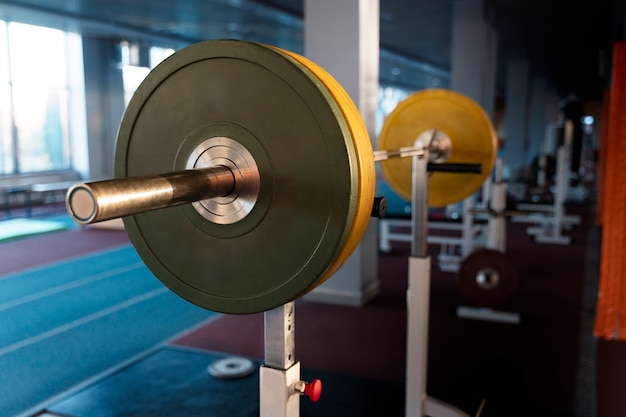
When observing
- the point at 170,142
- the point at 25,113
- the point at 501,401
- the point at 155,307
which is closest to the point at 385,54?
the point at 25,113

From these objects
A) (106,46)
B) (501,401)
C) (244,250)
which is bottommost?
(501,401)

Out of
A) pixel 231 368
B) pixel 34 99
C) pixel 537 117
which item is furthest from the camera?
pixel 537 117

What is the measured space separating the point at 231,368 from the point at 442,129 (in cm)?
129

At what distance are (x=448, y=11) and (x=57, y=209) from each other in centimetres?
570

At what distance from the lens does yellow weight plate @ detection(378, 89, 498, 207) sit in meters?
2.13

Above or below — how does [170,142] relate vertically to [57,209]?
above

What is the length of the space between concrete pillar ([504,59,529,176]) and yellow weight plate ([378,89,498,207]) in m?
9.34

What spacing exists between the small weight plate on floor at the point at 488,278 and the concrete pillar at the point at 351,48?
0.62 m

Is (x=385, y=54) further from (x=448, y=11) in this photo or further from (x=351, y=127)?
(x=351, y=127)

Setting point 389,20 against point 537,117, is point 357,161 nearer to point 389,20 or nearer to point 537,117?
point 389,20

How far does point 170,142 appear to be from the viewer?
2.98ft

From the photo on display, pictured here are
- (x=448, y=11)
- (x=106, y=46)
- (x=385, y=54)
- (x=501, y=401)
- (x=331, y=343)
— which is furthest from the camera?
(x=385, y=54)

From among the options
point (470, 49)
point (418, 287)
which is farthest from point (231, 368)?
point (470, 49)

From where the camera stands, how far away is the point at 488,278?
312cm
